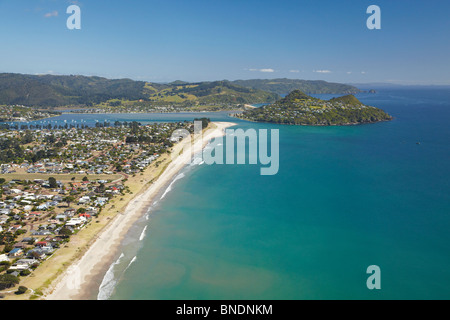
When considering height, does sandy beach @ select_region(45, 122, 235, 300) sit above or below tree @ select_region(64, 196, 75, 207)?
below

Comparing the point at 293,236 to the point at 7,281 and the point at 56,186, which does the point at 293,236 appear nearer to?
the point at 7,281

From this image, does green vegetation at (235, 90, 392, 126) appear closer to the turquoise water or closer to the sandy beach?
the turquoise water

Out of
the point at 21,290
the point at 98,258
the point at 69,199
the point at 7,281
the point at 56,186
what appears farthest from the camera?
the point at 56,186

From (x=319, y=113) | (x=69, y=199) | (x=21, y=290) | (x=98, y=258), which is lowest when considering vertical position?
(x=98, y=258)

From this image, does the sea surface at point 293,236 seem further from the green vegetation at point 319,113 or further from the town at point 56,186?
the green vegetation at point 319,113

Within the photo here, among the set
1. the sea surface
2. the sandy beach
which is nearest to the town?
the sandy beach

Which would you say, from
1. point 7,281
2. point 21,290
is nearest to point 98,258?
point 21,290

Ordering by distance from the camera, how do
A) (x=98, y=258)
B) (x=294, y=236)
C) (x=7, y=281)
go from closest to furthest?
(x=7, y=281) → (x=98, y=258) → (x=294, y=236)
